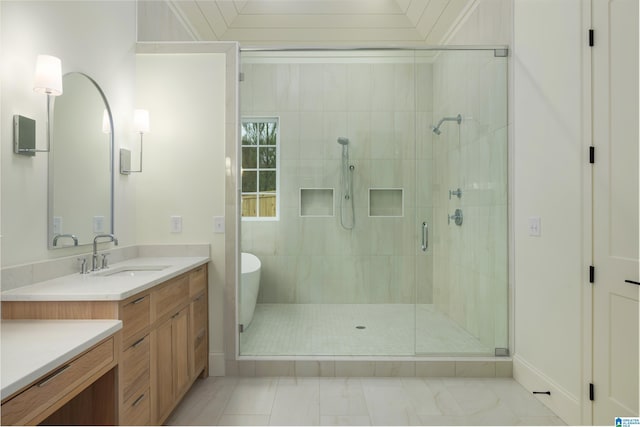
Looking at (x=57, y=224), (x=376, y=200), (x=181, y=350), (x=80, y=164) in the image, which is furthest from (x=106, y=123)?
(x=376, y=200)

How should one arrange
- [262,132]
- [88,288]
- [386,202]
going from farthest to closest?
[386,202] → [262,132] → [88,288]

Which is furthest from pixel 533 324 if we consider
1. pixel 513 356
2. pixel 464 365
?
pixel 464 365

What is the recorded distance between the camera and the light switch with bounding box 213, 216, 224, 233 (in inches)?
110

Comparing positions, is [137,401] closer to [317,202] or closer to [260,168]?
[260,168]

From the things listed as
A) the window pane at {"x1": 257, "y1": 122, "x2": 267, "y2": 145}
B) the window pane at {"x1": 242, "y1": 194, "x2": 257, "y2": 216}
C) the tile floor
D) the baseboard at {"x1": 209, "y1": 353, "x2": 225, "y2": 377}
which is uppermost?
the window pane at {"x1": 257, "y1": 122, "x2": 267, "y2": 145}

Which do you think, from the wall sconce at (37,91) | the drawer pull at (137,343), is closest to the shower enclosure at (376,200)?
the drawer pull at (137,343)

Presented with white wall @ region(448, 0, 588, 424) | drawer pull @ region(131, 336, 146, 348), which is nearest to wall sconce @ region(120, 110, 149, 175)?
drawer pull @ region(131, 336, 146, 348)

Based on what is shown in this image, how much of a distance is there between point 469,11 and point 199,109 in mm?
2542

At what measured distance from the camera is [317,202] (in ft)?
11.5

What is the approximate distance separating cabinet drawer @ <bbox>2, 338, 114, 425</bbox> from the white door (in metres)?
2.28

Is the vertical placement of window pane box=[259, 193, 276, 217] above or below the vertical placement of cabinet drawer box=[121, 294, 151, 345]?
above

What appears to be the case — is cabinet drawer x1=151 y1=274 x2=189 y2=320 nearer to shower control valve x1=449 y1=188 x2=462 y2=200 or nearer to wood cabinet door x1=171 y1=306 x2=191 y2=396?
wood cabinet door x1=171 y1=306 x2=191 y2=396

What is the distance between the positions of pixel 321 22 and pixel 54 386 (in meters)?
4.12

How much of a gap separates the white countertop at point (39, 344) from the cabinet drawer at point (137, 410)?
1.29ft
